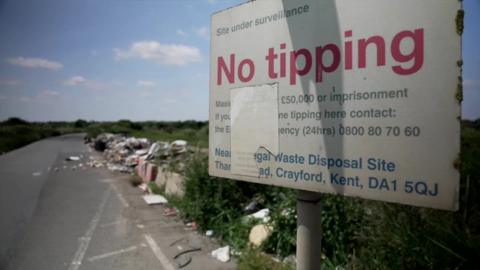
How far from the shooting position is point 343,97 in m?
1.83

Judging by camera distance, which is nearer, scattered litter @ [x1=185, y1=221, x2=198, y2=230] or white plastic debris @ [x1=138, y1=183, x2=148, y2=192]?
scattered litter @ [x1=185, y1=221, x2=198, y2=230]

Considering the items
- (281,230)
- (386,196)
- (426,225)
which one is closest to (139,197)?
(281,230)

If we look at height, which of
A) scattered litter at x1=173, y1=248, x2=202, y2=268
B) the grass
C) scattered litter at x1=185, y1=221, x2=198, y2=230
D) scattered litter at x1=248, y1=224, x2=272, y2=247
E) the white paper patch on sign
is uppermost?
the white paper patch on sign

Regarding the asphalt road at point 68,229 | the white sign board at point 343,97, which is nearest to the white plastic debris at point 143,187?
the asphalt road at point 68,229

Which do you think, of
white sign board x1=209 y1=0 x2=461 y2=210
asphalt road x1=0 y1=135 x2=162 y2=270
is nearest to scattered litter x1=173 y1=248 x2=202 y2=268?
asphalt road x1=0 y1=135 x2=162 y2=270

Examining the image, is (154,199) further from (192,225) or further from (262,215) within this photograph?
(262,215)

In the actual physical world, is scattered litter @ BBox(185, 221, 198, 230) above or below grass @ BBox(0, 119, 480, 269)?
below

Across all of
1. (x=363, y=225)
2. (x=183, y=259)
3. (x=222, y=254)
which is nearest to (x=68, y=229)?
(x=183, y=259)

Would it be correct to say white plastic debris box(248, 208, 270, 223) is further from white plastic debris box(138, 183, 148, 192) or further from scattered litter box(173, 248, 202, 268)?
white plastic debris box(138, 183, 148, 192)

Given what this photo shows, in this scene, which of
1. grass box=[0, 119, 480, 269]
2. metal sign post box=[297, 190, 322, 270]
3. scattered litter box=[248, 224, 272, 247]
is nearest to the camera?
metal sign post box=[297, 190, 322, 270]

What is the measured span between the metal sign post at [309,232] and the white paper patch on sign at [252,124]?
37 centimetres

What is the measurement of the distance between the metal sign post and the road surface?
2553 millimetres

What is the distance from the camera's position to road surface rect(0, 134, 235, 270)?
464 centimetres

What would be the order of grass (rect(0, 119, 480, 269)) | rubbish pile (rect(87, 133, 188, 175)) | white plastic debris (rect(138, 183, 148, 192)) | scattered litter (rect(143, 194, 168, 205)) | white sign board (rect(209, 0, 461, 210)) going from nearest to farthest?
white sign board (rect(209, 0, 461, 210)) < grass (rect(0, 119, 480, 269)) < scattered litter (rect(143, 194, 168, 205)) < white plastic debris (rect(138, 183, 148, 192)) < rubbish pile (rect(87, 133, 188, 175))
